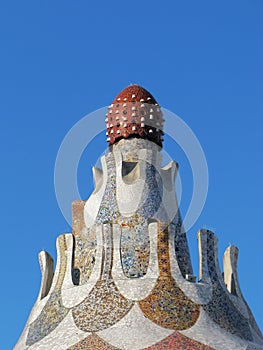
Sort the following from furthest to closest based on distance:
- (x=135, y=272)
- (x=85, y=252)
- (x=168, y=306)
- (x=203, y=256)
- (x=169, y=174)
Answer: (x=169, y=174)
(x=85, y=252)
(x=203, y=256)
(x=135, y=272)
(x=168, y=306)

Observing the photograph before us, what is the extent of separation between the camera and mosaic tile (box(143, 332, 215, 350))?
19.0 metres

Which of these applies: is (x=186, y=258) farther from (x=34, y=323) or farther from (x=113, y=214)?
(x=34, y=323)

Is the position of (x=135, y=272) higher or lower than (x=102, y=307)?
higher

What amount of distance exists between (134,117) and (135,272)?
458cm

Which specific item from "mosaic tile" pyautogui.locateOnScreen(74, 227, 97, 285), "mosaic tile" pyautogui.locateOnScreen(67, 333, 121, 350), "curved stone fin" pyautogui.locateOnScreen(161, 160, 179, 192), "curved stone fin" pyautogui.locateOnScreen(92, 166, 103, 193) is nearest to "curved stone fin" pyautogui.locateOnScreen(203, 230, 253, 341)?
"curved stone fin" pyautogui.locateOnScreen(161, 160, 179, 192)

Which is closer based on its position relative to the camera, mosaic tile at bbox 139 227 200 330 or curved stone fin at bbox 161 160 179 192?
mosaic tile at bbox 139 227 200 330

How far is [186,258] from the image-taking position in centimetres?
2205

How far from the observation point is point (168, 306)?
19797 millimetres

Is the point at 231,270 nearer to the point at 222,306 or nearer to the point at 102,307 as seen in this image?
the point at 222,306

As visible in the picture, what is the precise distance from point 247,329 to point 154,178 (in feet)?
14.4

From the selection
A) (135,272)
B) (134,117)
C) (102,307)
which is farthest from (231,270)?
(134,117)

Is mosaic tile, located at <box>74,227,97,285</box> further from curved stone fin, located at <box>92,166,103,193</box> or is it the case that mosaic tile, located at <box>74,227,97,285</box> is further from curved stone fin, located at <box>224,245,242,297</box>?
curved stone fin, located at <box>224,245,242,297</box>

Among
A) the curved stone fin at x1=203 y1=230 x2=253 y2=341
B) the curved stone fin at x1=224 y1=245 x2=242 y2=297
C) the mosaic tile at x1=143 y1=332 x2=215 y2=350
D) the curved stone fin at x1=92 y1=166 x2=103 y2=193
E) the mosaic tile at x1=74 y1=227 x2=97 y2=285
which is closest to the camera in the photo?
the mosaic tile at x1=143 y1=332 x2=215 y2=350

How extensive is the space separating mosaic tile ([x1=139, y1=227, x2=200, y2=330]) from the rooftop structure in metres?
0.02
